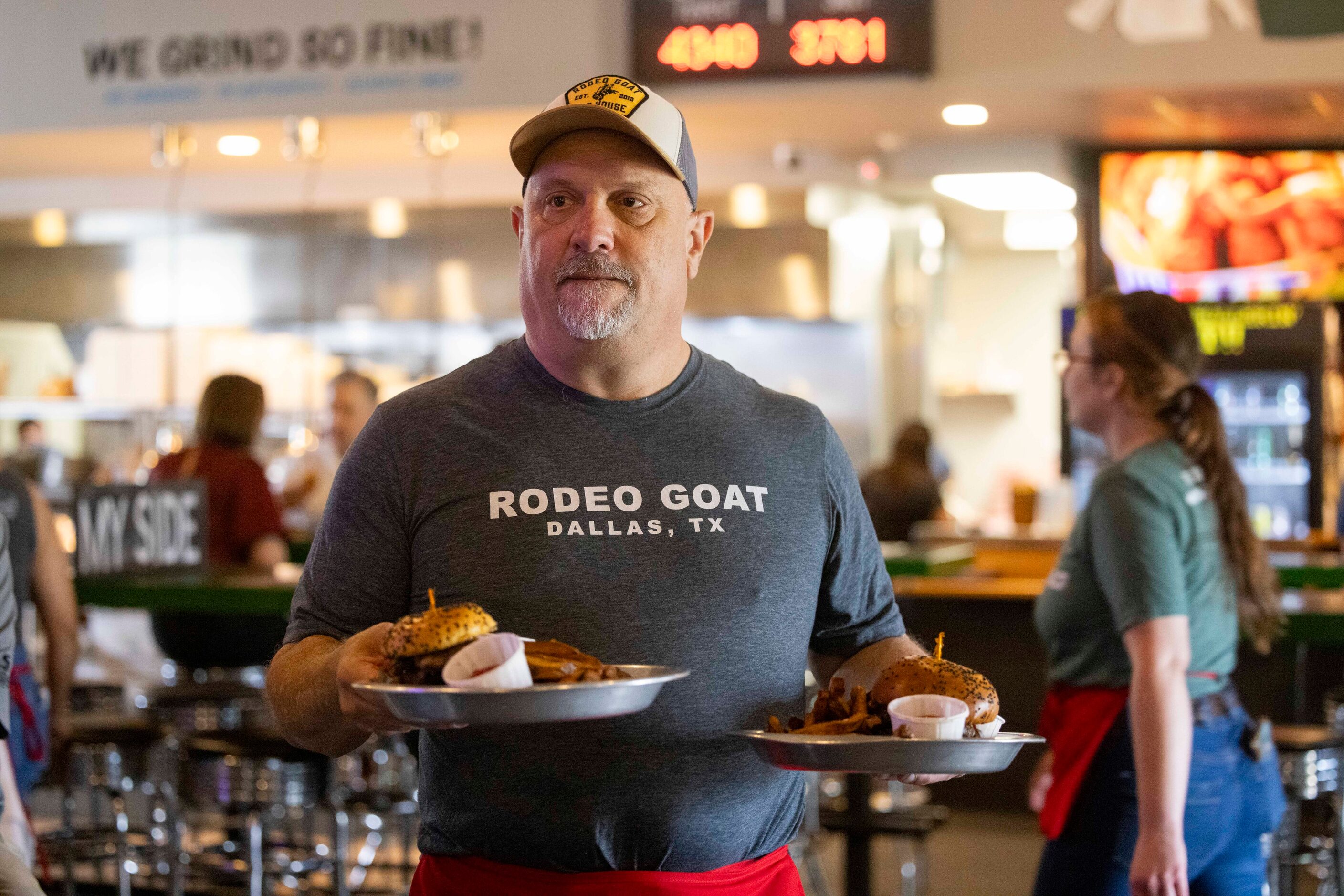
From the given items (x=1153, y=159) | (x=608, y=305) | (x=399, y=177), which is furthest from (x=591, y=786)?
(x=399, y=177)

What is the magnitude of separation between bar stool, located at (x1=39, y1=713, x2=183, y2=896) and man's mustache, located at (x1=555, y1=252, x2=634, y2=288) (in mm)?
2607

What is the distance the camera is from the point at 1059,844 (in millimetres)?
2453

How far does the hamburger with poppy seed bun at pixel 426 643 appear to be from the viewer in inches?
55.6

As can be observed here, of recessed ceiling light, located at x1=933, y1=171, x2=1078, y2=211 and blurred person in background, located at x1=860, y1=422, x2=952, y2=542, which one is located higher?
recessed ceiling light, located at x1=933, y1=171, x2=1078, y2=211

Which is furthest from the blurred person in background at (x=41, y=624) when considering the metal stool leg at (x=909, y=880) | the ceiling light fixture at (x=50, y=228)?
the ceiling light fixture at (x=50, y=228)

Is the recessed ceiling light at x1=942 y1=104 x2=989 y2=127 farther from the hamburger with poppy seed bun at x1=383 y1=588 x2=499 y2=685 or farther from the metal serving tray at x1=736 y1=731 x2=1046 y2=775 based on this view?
the hamburger with poppy seed bun at x1=383 y1=588 x2=499 y2=685

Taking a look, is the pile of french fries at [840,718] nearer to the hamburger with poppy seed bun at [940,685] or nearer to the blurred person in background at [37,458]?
the hamburger with poppy seed bun at [940,685]

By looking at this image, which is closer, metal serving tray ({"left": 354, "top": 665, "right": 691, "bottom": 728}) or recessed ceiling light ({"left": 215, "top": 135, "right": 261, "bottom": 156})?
metal serving tray ({"left": 354, "top": 665, "right": 691, "bottom": 728})

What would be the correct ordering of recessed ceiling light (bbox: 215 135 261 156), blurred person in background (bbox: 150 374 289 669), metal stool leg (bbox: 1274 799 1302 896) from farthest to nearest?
recessed ceiling light (bbox: 215 135 261 156) < blurred person in background (bbox: 150 374 289 669) < metal stool leg (bbox: 1274 799 1302 896)

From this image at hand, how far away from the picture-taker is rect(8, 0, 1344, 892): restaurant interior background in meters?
5.66

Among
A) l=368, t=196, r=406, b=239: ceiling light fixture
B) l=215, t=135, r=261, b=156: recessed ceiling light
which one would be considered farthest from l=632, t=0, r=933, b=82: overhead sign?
l=368, t=196, r=406, b=239: ceiling light fixture

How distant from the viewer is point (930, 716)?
A: 61.4 inches

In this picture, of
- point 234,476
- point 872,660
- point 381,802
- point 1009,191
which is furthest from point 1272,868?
point 1009,191

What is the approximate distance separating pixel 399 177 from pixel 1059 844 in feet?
21.0
